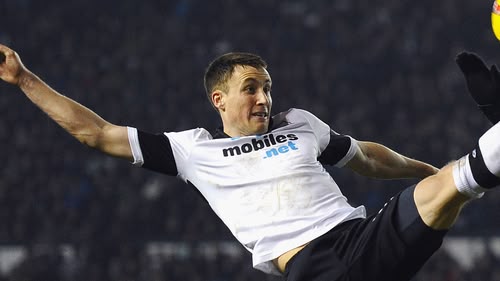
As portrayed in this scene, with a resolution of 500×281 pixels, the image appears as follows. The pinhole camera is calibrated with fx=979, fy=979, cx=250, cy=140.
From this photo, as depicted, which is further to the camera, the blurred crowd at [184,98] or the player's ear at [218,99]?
the blurred crowd at [184,98]

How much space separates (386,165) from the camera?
4.98 m

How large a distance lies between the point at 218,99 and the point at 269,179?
651 mm

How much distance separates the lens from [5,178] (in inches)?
433

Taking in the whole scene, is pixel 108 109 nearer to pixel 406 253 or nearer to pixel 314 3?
pixel 314 3

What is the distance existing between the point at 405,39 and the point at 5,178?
19.2 ft

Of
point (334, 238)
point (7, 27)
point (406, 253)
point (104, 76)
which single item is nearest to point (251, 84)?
point (334, 238)

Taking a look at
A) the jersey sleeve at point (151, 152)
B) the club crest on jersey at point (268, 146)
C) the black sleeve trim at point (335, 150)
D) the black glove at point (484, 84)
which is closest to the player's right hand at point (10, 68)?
the jersey sleeve at point (151, 152)

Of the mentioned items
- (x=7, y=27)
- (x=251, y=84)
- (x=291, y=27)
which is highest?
(x=7, y=27)

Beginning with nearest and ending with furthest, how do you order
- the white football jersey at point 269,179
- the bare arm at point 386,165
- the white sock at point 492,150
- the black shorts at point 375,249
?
the white sock at point 492,150
the black shorts at point 375,249
the white football jersey at point 269,179
the bare arm at point 386,165

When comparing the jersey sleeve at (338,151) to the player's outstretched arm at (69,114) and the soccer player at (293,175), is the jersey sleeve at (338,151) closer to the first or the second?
the soccer player at (293,175)

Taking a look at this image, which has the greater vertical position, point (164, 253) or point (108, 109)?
A: point (108, 109)

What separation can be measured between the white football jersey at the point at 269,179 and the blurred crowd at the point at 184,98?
521 cm

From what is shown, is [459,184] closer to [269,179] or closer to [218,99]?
[269,179]

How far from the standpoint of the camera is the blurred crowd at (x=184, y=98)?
10211 mm
